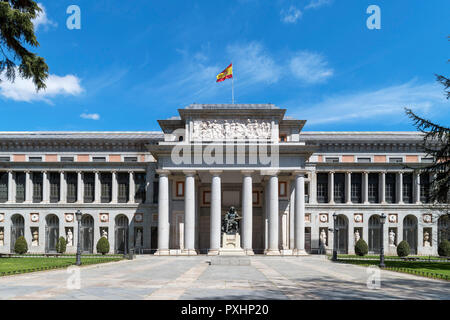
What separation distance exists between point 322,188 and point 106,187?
33.0m

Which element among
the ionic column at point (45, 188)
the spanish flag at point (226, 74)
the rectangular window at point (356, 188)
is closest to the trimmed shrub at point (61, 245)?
the ionic column at point (45, 188)

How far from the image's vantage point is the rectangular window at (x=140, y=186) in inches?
2633

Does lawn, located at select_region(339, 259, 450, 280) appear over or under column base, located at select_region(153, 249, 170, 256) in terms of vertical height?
over

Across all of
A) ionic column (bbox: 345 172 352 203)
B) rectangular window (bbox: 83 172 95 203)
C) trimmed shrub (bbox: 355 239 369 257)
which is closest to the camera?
trimmed shrub (bbox: 355 239 369 257)

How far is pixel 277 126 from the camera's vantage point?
2226 inches

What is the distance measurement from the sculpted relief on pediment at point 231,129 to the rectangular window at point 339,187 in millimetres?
17678

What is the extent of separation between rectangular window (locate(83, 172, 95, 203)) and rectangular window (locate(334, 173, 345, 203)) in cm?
3695

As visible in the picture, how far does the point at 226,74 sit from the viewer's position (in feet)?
187

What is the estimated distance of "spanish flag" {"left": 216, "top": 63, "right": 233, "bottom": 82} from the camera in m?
56.5

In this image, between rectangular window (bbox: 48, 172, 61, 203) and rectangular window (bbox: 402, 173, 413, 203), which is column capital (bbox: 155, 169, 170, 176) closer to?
rectangular window (bbox: 48, 172, 61, 203)

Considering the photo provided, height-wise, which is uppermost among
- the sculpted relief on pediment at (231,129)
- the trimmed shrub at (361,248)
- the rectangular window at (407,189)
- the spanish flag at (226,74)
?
the spanish flag at (226,74)

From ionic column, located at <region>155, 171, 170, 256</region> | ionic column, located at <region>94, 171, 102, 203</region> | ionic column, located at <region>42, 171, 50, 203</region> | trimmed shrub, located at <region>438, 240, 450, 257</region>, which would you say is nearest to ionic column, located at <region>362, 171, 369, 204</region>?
trimmed shrub, located at <region>438, 240, 450, 257</region>

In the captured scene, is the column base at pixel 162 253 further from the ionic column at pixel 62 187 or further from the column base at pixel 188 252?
the ionic column at pixel 62 187

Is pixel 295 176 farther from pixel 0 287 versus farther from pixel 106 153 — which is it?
pixel 0 287
